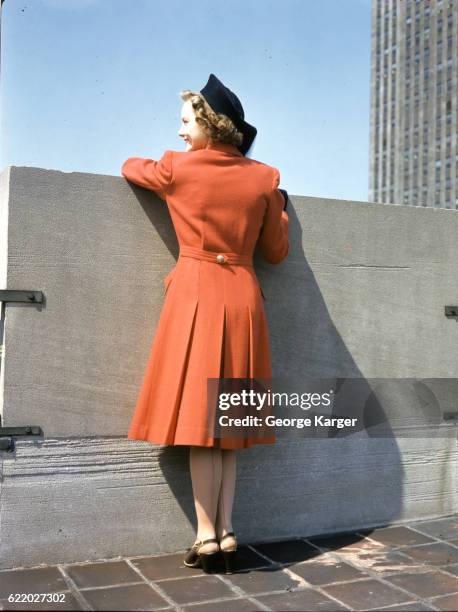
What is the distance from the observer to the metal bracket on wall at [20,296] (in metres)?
2.46

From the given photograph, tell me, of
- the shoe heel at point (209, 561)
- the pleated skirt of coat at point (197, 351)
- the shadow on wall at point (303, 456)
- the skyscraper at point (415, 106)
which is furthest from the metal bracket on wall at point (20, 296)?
the skyscraper at point (415, 106)

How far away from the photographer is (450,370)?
3.29 meters

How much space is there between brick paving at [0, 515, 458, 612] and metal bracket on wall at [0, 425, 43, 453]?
38 centimetres

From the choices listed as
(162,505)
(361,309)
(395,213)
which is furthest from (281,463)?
(395,213)

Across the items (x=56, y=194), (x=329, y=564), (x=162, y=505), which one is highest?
(x=56, y=194)

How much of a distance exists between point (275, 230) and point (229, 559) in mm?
1101

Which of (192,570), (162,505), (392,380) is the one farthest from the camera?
(392,380)

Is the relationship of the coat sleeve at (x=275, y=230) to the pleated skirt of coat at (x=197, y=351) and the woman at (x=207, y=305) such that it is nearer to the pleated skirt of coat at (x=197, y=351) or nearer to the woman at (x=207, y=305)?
the woman at (x=207, y=305)

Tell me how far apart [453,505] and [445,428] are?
328mm

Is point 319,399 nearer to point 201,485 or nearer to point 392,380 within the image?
point 392,380

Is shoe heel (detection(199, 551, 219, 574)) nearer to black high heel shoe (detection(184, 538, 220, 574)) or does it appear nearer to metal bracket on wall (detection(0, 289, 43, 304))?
black high heel shoe (detection(184, 538, 220, 574))

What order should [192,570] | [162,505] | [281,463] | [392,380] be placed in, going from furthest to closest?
[392,380] → [281,463] → [162,505] → [192,570]

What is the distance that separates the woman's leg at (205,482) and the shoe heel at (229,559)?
0.07 metres

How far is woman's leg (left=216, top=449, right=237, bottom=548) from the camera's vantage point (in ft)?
8.21
